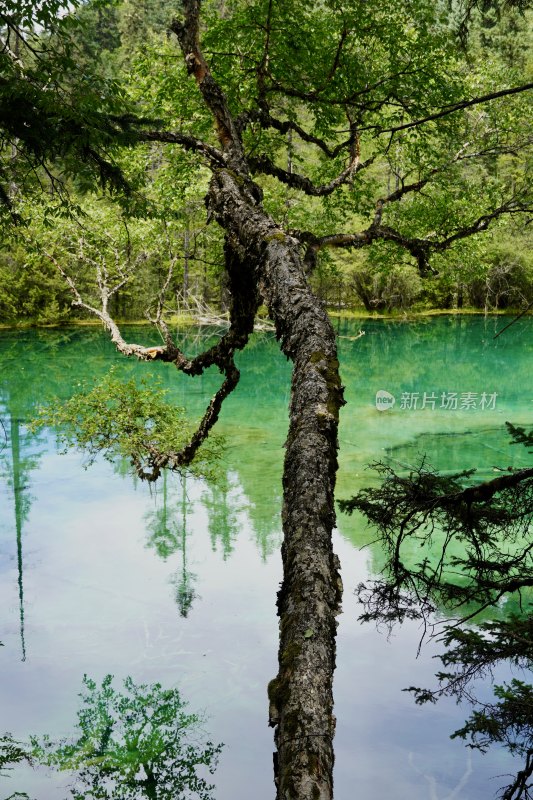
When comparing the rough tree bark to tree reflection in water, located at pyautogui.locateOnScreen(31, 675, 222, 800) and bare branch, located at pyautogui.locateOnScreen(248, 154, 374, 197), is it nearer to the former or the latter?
bare branch, located at pyautogui.locateOnScreen(248, 154, 374, 197)

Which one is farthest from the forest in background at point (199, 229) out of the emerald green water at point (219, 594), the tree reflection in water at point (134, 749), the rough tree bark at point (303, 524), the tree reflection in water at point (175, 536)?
the tree reflection in water at point (134, 749)

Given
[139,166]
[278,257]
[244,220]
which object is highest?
[139,166]

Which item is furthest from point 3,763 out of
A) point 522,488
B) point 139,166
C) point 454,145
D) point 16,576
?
point 454,145

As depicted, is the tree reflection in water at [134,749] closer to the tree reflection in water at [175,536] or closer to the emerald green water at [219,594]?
the emerald green water at [219,594]

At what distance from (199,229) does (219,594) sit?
14269mm

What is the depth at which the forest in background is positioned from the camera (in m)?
9.92

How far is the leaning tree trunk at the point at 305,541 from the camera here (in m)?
1.29

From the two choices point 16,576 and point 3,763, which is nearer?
point 3,763

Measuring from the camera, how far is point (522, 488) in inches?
127

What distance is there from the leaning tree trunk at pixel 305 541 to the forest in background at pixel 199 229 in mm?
2169

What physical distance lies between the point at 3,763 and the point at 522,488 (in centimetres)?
547

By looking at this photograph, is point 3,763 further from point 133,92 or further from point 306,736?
point 133,92

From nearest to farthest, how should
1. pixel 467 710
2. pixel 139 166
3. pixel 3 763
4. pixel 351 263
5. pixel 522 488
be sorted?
pixel 522 488 < pixel 3 763 < pixel 467 710 < pixel 139 166 < pixel 351 263

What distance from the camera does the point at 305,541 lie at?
1.68 meters
